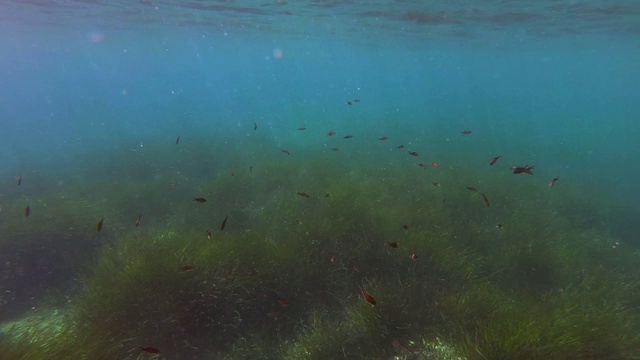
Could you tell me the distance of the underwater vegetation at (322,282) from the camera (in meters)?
5.16

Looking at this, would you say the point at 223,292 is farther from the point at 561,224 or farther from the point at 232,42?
the point at 232,42

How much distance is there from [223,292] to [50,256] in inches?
193

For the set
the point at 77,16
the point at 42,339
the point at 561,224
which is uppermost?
the point at 77,16

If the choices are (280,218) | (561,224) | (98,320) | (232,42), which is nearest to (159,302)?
(98,320)

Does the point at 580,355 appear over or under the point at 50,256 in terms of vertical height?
over

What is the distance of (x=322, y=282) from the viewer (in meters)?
6.98

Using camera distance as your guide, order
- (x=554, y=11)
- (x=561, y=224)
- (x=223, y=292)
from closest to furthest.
Answer: (x=223, y=292) → (x=561, y=224) → (x=554, y=11)

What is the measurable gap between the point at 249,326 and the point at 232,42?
47.6 metres

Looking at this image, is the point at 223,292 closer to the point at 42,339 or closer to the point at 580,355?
the point at 42,339

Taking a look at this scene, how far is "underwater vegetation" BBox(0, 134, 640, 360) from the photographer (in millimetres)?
5156

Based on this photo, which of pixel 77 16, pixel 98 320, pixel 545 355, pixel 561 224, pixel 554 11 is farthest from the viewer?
pixel 77 16

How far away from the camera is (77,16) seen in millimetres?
28609

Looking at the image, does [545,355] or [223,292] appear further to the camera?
[223,292]

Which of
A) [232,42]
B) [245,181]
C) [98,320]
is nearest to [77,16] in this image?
[232,42]
